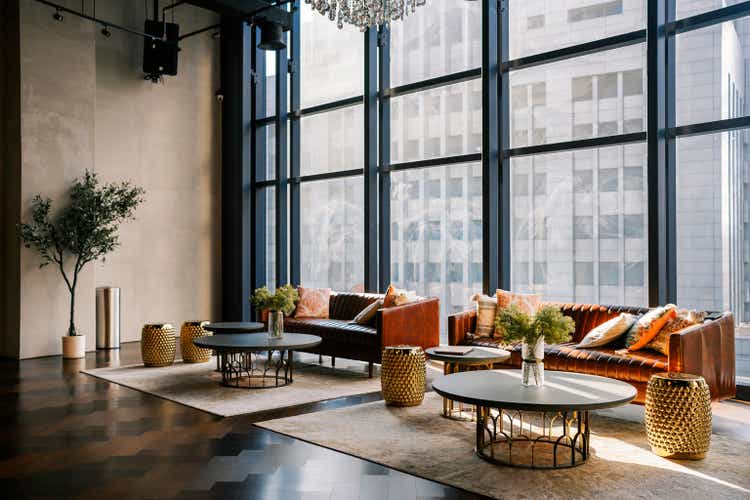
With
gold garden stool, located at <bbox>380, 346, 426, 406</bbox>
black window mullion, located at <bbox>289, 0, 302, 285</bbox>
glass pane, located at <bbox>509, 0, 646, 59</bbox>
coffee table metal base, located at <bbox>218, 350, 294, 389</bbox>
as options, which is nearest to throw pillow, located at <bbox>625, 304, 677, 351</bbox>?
gold garden stool, located at <bbox>380, 346, 426, 406</bbox>

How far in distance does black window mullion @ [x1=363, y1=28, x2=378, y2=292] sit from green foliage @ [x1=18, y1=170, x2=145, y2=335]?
3.02 m

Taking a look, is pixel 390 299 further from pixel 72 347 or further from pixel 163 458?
pixel 72 347

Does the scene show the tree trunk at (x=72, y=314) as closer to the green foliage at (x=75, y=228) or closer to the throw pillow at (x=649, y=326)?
the green foliage at (x=75, y=228)

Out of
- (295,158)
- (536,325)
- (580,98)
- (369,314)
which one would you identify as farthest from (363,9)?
(295,158)

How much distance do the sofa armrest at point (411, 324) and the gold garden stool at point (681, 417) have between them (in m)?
3.10

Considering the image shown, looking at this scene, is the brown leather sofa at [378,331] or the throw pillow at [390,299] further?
the throw pillow at [390,299]

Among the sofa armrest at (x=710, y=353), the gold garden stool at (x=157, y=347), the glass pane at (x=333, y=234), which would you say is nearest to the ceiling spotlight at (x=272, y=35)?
the glass pane at (x=333, y=234)

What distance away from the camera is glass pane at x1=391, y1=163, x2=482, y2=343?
7.77 m

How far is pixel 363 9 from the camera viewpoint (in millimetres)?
5008

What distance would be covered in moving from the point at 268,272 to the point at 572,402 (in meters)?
7.33

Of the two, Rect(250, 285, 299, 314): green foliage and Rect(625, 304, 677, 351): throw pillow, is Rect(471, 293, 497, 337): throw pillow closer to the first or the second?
Rect(625, 304, 677, 351): throw pillow

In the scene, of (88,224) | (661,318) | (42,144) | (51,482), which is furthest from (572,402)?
(42,144)

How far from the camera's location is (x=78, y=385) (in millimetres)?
6352

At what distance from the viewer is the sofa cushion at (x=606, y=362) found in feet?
16.0
